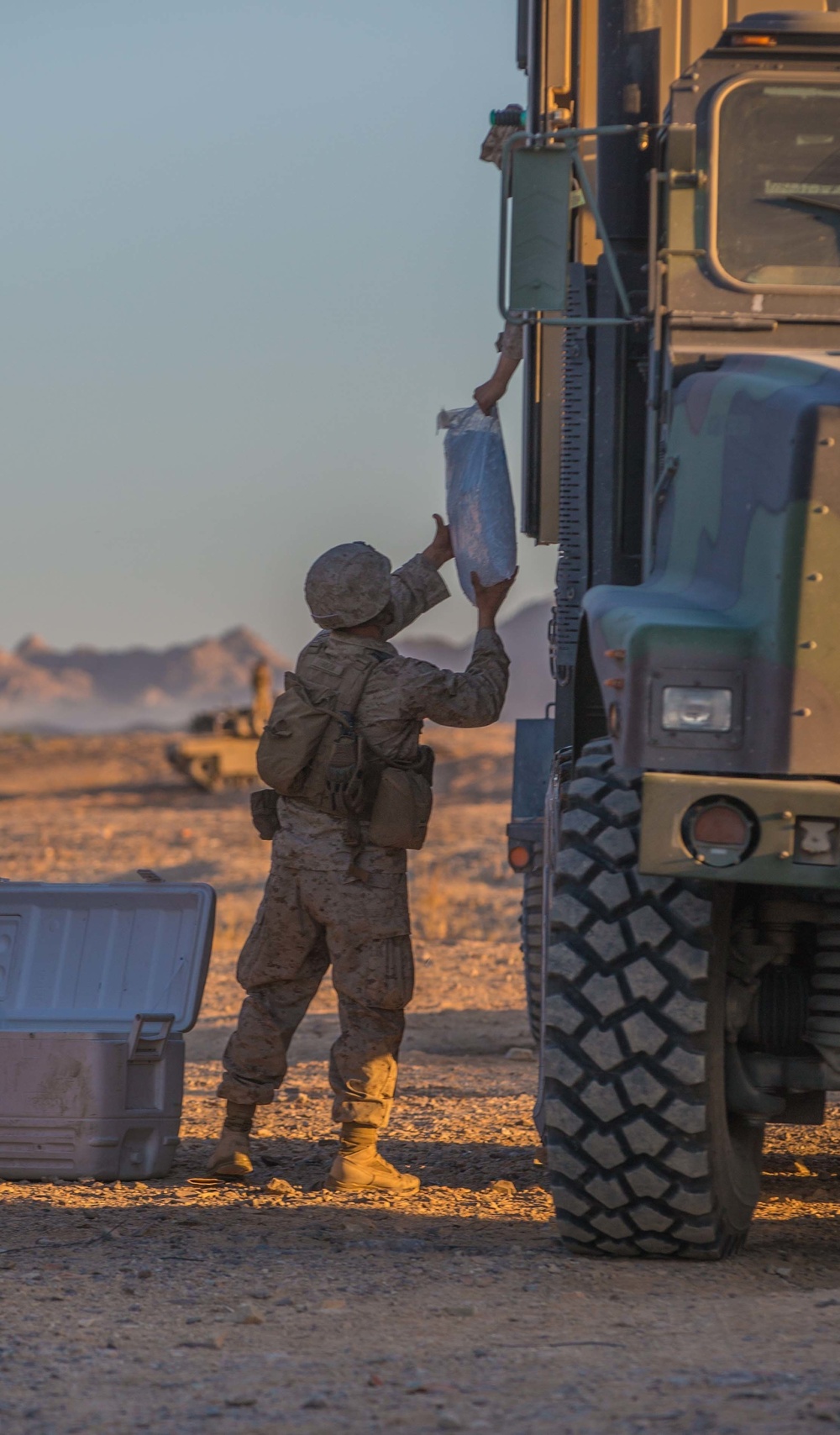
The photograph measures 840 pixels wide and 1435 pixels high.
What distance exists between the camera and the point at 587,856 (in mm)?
4387

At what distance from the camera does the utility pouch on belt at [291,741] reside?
578 cm

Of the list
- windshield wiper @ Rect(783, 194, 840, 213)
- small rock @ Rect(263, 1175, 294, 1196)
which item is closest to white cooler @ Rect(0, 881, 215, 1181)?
small rock @ Rect(263, 1175, 294, 1196)

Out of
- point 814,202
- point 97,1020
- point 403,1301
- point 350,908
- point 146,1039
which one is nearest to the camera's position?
A: point 403,1301

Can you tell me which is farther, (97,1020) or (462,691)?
(97,1020)

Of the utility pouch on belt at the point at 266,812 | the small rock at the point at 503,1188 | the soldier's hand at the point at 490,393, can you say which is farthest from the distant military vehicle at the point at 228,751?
the small rock at the point at 503,1188

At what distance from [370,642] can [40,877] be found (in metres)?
12.6

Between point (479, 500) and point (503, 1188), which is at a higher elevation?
point (479, 500)

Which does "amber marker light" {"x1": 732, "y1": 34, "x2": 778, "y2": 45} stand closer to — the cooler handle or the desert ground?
the desert ground

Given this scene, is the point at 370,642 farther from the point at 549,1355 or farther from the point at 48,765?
the point at 48,765

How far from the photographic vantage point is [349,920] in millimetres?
5727

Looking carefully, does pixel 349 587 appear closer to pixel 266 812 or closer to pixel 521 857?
pixel 266 812

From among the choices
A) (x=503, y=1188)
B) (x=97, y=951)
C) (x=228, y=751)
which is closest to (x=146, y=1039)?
(x=97, y=951)

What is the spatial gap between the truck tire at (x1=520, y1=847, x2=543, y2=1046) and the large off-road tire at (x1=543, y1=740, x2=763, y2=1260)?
7.53ft

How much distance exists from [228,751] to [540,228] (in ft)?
87.0
